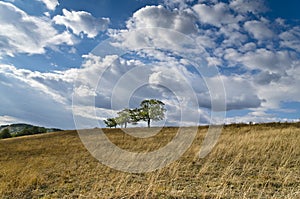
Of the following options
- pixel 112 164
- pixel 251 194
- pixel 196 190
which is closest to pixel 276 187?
pixel 251 194

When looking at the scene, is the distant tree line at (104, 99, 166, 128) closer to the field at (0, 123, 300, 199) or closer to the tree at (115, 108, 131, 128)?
the tree at (115, 108, 131, 128)

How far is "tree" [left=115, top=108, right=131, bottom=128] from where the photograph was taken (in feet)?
222

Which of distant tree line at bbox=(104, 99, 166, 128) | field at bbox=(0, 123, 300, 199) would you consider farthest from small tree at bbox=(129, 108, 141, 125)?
field at bbox=(0, 123, 300, 199)

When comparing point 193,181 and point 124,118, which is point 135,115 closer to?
point 124,118

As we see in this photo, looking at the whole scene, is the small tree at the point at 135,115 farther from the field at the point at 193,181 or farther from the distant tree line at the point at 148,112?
the field at the point at 193,181

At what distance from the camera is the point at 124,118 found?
6956cm

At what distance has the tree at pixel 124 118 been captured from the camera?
222ft

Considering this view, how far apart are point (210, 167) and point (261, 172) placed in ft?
7.02

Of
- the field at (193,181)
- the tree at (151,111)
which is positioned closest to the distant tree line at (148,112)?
the tree at (151,111)

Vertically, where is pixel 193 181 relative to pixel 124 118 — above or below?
below

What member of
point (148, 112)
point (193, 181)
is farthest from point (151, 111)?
point (193, 181)

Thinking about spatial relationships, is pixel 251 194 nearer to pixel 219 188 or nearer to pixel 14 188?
pixel 219 188

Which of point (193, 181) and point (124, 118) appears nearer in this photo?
point (193, 181)

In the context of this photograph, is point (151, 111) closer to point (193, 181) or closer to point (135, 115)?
point (135, 115)
